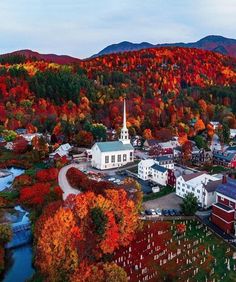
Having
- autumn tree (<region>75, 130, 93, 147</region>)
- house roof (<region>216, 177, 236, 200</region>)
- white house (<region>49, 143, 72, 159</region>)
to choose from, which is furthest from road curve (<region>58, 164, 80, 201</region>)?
house roof (<region>216, 177, 236, 200</region>)

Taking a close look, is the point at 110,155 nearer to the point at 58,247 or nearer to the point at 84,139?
the point at 84,139

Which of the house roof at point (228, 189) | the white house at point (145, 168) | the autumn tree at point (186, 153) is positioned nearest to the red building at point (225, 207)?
the house roof at point (228, 189)

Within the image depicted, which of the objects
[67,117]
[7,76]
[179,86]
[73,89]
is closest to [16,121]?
[67,117]

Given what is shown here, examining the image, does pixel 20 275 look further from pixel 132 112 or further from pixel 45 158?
pixel 132 112

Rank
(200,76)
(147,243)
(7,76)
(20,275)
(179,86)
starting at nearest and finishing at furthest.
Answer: (20,275) < (147,243) < (7,76) < (179,86) < (200,76)

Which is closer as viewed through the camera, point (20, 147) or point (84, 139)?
point (20, 147)

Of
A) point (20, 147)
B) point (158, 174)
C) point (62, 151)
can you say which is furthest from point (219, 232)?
point (20, 147)
